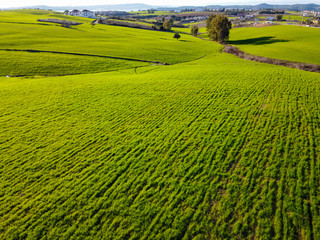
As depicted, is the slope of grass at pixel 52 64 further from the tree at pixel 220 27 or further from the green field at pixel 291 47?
the tree at pixel 220 27

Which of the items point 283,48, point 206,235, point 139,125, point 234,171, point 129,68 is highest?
point 283,48

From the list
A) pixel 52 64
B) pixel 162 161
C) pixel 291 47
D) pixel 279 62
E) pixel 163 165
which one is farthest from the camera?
pixel 291 47

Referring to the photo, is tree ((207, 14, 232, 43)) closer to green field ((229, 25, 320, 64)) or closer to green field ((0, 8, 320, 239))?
green field ((229, 25, 320, 64))

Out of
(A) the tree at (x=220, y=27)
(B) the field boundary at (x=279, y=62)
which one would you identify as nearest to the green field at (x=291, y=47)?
(B) the field boundary at (x=279, y=62)

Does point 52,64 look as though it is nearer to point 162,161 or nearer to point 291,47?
point 162,161

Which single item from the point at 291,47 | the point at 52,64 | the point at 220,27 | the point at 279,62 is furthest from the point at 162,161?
the point at 220,27

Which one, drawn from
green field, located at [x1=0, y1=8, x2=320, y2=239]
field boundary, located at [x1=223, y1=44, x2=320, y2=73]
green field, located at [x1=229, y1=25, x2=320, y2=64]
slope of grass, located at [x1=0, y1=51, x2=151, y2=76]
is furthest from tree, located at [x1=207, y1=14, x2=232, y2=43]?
green field, located at [x1=0, y1=8, x2=320, y2=239]

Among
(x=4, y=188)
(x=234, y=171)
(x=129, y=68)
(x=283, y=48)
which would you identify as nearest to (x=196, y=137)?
(x=234, y=171)

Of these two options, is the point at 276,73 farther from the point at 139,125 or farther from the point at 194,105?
the point at 139,125
